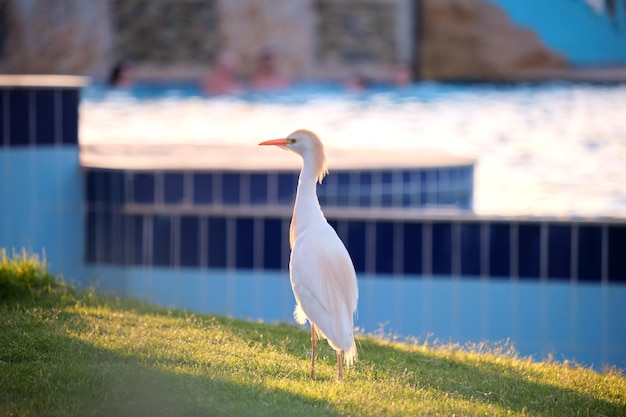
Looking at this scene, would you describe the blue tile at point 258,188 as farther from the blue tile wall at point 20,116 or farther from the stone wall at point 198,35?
the stone wall at point 198,35

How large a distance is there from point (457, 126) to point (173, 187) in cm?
1374

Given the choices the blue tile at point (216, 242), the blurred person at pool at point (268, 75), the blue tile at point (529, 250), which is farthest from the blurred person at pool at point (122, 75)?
the blue tile at point (529, 250)

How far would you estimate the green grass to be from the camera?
12.2 feet

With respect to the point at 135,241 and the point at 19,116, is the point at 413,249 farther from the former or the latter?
the point at 19,116

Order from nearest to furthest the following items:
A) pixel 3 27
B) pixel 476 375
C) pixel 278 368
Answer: pixel 278 368 → pixel 476 375 → pixel 3 27

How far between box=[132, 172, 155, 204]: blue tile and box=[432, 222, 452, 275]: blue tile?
7.06ft

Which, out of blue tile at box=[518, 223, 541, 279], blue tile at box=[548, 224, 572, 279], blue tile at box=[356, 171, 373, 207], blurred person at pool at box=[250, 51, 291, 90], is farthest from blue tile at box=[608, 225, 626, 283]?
blurred person at pool at box=[250, 51, 291, 90]

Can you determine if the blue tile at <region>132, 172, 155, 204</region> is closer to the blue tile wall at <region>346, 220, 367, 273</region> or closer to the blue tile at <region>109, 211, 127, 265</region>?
the blue tile at <region>109, 211, 127, 265</region>

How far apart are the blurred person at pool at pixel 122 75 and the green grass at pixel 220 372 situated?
27.5 m

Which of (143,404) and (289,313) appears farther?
(289,313)

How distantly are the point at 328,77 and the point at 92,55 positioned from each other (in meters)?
7.04

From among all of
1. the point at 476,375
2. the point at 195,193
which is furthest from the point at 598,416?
the point at 195,193

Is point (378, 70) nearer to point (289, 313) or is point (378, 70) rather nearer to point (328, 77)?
point (328, 77)

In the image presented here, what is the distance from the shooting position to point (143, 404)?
3.62m
